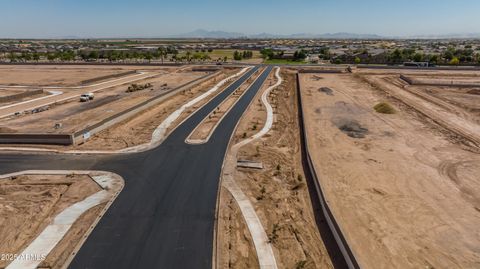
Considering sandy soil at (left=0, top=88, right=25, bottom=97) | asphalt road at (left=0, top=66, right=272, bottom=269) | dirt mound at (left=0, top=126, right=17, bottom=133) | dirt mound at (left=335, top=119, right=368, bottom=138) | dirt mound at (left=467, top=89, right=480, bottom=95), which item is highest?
sandy soil at (left=0, top=88, right=25, bottom=97)

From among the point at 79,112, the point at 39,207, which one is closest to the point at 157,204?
the point at 39,207

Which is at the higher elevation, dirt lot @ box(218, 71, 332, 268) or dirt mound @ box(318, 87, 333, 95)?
dirt mound @ box(318, 87, 333, 95)

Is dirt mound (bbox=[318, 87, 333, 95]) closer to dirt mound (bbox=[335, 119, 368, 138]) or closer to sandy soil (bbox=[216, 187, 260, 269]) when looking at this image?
dirt mound (bbox=[335, 119, 368, 138])

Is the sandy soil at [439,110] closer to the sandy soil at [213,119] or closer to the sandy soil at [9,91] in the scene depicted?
the sandy soil at [213,119]

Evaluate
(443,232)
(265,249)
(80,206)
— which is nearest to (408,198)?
(443,232)

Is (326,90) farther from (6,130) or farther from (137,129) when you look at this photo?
(6,130)

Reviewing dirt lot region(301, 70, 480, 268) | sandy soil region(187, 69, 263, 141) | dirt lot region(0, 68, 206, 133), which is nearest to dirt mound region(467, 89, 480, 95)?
dirt lot region(301, 70, 480, 268)
